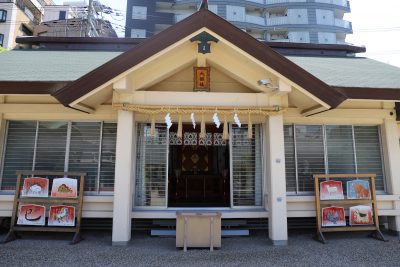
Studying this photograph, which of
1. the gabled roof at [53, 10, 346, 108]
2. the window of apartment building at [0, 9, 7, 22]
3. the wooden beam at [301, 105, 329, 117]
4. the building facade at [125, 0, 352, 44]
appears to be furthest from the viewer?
the building facade at [125, 0, 352, 44]

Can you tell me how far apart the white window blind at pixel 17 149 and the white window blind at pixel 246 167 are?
493 centimetres

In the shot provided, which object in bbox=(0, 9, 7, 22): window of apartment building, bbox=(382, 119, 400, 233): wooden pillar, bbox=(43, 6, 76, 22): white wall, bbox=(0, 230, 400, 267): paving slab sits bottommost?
bbox=(0, 230, 400, 267): paving slab

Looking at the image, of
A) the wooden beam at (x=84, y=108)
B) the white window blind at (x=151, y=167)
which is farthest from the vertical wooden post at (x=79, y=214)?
the wooden beam at (x=84, y=108)

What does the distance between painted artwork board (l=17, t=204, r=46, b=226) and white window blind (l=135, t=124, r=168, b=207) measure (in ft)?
6.62

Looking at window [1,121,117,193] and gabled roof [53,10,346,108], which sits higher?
gabled roof [53,10,346,108]

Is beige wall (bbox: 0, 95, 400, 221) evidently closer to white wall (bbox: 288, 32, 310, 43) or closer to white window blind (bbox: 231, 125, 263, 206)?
white window blind (bbox: 231, 125, 263, 206)

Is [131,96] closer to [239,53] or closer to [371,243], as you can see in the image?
[239,53]

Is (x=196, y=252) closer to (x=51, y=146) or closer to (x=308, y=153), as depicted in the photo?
(x=308, y=153)

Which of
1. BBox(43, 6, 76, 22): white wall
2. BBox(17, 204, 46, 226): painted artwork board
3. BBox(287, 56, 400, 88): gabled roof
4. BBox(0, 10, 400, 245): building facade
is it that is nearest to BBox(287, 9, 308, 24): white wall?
BBox(287, 56, 400, 88): gabled roof

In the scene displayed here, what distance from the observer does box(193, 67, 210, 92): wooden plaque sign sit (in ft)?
20.2

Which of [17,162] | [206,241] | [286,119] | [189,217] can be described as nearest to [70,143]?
[17,162]

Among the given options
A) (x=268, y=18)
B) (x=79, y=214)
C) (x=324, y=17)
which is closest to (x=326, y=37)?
(x=324, y=17)

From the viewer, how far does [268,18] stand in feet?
116

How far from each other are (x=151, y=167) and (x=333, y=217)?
4.34 meters
